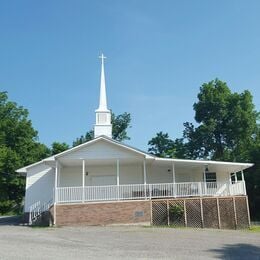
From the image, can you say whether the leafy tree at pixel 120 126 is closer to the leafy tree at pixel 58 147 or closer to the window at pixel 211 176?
the leafy tree at pixel 58 147

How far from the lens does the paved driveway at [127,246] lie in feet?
40.9

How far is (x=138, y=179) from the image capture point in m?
26.8

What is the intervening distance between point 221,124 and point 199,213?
78.2 ft

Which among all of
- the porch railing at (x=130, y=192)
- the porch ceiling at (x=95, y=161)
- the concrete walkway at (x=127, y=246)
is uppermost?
the porch ceiling at (x=95, y=161)

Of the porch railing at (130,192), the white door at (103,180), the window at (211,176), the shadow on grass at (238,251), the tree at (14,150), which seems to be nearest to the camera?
the shadow on grass at (238,251)

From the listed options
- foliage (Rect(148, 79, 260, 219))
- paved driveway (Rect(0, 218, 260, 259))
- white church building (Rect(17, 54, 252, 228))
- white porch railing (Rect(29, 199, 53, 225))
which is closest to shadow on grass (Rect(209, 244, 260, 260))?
paved driveway (Rect(0, 218, 260, 259))

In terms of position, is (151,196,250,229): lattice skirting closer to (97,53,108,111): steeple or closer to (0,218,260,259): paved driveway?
(0,218,260,259): paved driveway

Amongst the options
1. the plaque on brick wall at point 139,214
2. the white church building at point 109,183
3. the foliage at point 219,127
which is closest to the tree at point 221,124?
the foliage at point 219,127

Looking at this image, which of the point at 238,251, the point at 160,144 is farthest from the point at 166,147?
the point at 238,251

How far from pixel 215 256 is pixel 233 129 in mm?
33189

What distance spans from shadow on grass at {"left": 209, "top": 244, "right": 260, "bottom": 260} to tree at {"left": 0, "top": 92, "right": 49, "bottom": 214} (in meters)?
32.0

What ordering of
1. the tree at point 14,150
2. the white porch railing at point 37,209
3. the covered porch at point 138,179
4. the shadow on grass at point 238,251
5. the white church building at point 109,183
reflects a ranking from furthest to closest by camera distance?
the tree at point 14,150, the white porch railing at point 37,209, the covered porch at point 138,179, the white church building at point 109,183, the shadow on grass at point 238,251

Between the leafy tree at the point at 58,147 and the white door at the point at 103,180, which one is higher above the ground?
the leafy tree at the point at 58,147

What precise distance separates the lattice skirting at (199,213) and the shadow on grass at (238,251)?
701 cm
